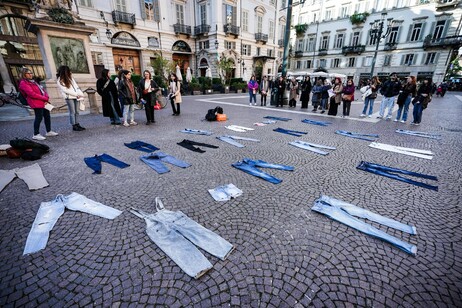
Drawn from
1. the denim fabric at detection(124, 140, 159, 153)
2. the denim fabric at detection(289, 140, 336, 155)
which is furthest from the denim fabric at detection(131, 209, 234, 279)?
the denim fabric at detection(289, 140, 336, 155)

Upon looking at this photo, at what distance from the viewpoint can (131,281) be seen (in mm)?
1860

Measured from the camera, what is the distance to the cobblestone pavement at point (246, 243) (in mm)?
1756

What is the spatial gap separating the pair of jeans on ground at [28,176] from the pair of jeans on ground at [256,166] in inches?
135

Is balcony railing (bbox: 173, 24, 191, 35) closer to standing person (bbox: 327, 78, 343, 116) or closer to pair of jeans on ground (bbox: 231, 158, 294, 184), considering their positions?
standing person (bbox: 327, 78, 343, 116)

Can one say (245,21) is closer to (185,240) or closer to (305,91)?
(305,91)

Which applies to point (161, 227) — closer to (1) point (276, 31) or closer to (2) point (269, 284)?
(2) point (269, 284)

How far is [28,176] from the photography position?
3.76m

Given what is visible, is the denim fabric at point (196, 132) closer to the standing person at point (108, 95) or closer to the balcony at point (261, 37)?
the standing person at point (108, 95)

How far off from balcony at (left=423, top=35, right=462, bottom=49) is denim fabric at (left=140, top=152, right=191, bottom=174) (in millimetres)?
43676

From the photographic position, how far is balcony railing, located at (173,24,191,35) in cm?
2889

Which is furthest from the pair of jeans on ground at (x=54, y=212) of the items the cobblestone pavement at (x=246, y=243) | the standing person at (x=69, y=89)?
the standing person at (x=69, y=89)

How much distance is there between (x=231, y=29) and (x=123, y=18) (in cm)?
1439

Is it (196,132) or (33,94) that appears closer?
(33,94)

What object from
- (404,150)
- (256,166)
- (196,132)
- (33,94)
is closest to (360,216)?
(256,166)
